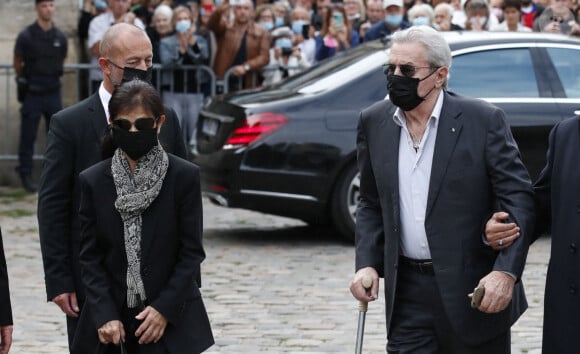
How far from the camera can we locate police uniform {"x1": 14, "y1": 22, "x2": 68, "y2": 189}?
15812 millimetres

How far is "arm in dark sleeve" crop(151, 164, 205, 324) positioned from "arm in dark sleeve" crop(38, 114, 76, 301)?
737 millimetres

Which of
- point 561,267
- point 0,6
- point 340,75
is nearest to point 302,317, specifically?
point 340,75

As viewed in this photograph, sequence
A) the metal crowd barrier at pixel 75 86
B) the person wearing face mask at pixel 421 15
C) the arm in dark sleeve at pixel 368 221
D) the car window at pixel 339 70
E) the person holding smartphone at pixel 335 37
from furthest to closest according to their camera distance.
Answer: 1. the person holding smartphone at pixel 335 37
2. the metal crowd barrier at pixel 75 86
3. the person wearing face mask at pixel 421 15
4. the car window at pixel 339 70
5. the arm in dark sleeve at pixel 368 221

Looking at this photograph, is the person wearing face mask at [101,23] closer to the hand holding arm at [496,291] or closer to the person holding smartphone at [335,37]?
the person holding smartphone at [335,37]

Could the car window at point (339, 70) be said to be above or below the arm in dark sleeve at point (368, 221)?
below

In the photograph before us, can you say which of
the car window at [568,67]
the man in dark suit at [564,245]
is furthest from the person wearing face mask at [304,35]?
the man in dark suit at [564,245]

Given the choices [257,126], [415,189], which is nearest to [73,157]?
[415,189]

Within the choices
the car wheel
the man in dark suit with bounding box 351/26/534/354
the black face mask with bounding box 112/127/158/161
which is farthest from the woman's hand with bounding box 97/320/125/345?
the car wheel

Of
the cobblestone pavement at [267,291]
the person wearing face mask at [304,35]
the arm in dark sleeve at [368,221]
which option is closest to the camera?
the arm in dark sleeve at [368,221]

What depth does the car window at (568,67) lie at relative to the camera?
41.3 feet

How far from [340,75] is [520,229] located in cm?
722

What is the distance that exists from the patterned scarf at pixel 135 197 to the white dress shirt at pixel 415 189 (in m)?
0.93

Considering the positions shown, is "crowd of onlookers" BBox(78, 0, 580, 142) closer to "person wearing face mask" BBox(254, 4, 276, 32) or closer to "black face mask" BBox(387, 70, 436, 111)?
"person wearing face mask" BBox(254, 4, 276, 32)

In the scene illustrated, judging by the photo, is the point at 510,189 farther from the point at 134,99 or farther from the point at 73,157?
the point at 73,157
